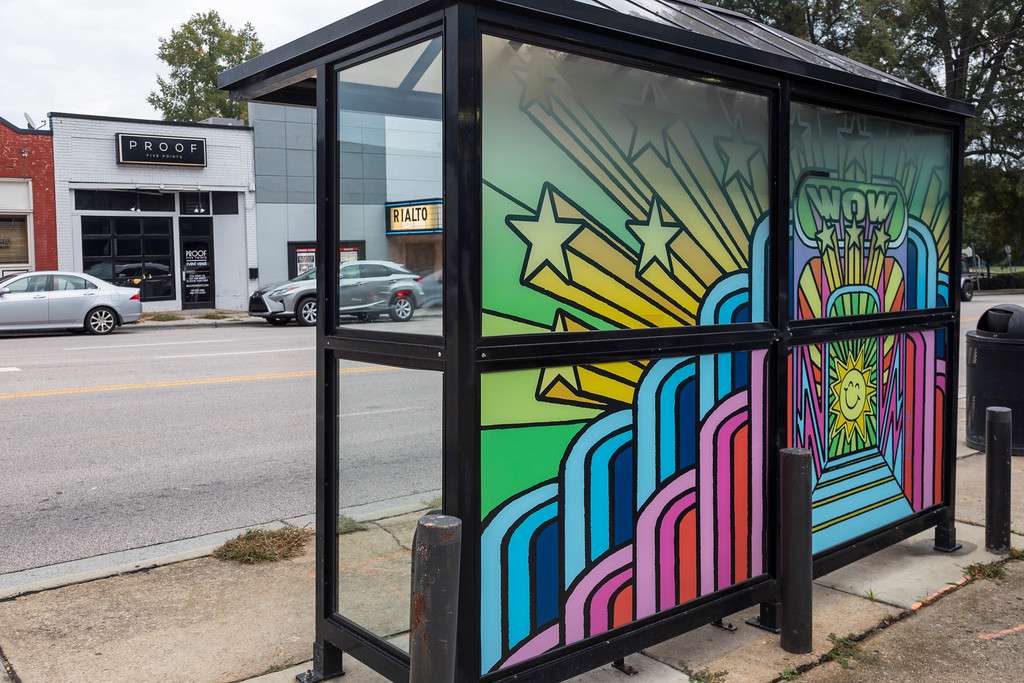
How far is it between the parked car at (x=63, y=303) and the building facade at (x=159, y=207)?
6141mm

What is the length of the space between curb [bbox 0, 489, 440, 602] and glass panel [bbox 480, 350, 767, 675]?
1289 mm

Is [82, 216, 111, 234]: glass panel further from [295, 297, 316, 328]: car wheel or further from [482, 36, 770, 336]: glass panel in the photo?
[482, 36, 770, 336]: glass panel

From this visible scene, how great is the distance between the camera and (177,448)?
321 inches

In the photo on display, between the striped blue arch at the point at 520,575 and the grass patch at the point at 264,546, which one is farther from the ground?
the striped blue arch at the point at 520,575

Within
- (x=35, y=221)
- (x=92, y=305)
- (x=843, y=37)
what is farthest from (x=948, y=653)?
(x=843, y=37)

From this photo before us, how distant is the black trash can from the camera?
313 inches

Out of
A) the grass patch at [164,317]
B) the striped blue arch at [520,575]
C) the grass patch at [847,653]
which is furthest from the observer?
the grass patch at [164,317]

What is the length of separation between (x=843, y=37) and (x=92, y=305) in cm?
2853

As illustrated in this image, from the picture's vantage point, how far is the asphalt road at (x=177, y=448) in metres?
5.86

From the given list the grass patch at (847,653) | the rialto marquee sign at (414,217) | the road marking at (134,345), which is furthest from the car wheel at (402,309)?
the road marking at (134,345)

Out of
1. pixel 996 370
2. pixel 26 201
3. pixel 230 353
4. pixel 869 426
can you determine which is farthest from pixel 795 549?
pixel 26 201

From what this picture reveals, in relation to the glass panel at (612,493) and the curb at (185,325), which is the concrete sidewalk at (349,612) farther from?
the curb at (185,325)

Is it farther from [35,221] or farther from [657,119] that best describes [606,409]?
[35,221]

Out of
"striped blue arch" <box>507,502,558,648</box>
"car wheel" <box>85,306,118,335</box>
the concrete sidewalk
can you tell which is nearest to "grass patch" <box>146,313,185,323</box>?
"car wheel" <box>85,306,118,335</box>
